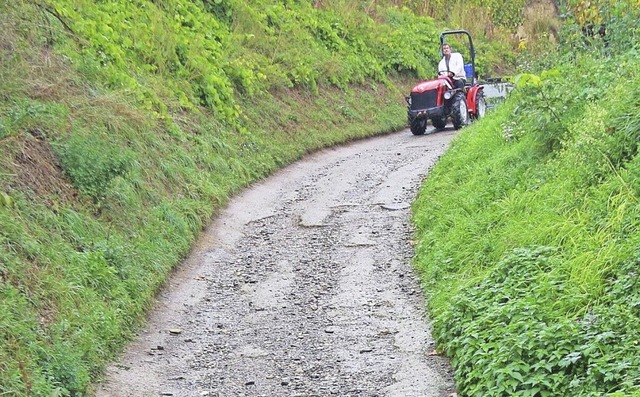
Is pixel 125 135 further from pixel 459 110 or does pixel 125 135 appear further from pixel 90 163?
pixel 459 110

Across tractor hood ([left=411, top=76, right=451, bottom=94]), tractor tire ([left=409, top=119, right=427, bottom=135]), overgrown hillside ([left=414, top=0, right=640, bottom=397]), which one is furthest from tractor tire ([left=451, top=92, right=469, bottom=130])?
overgrown hillside ([left=414, top=0, right=640, bottom=397])

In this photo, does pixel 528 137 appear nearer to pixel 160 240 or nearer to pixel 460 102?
pixel 160 240

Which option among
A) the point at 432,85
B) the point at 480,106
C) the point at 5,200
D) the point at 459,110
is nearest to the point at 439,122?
the point at 459,110

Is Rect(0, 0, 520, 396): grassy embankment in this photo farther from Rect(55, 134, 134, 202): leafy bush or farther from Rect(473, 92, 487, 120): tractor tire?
Rect(473, 92, 487, 120): tractor tire

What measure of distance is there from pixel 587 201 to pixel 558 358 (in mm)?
2435

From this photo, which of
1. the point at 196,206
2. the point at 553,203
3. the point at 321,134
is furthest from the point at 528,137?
the point at 321,134

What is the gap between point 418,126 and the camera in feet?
66.9

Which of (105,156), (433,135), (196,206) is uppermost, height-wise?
(105,156)

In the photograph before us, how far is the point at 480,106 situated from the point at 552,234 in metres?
→ 13.4

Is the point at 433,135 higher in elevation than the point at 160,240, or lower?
lower

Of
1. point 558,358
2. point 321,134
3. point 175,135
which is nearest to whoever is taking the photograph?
point 558,358

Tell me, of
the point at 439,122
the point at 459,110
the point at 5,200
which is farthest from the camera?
the point at 439,122

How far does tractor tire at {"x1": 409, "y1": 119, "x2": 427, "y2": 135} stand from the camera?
2022 cm

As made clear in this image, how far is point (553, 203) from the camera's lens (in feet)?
27.0
